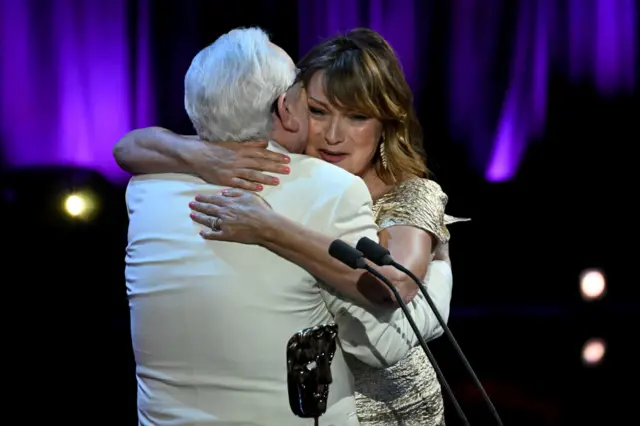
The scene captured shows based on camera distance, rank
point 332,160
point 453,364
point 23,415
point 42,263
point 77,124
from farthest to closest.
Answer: point 77,124, point 42,263, point 453,364, point 23,415, point 332,160

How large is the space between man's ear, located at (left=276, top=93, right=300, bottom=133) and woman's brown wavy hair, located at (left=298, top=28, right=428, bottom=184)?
21.8 inches

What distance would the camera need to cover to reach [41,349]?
448cm

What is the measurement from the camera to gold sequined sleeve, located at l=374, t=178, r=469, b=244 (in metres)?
1.83

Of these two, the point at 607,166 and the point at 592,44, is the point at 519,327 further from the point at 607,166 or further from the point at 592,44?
the point at 592,44

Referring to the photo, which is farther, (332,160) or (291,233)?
(332,160)

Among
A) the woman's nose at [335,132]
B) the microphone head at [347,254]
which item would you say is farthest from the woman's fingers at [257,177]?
the woman's nose at [335,132]

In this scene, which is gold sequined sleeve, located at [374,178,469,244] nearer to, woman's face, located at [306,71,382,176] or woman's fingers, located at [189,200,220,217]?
woman's face, located at [306,71,382,176]

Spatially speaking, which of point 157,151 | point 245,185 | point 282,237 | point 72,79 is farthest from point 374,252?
point 72,79

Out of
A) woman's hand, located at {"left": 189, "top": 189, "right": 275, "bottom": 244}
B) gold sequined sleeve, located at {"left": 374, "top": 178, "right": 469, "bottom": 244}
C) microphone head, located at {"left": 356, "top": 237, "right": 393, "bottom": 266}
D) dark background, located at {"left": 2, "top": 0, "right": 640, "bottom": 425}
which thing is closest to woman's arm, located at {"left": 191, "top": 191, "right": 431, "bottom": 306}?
woman's hand, located at {"left": 189, "top": 189, "right": 275, "bottom": 244}

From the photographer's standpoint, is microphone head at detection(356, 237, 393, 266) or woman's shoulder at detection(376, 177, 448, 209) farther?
woman's shoulder at detection(376, 177, 448, 209)

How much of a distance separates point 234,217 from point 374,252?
28cm

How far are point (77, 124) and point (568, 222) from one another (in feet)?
10.7

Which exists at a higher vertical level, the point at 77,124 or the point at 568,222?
the point at 77,124

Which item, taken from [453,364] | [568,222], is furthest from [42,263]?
[568,222]
